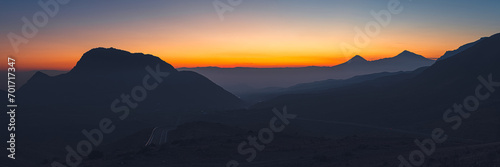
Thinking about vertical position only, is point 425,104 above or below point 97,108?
below

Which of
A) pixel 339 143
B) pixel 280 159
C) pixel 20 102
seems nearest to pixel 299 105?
pixel 339 143

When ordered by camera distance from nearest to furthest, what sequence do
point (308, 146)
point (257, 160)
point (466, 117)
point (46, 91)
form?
point (257, 160) → point (308, 146) → point (466, 117) → point (46, 91)

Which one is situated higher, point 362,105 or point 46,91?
point 46,91

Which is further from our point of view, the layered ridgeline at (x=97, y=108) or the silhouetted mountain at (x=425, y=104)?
the layered ridgeline at (x=97, y=108)

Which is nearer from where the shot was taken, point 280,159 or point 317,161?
point 317,161

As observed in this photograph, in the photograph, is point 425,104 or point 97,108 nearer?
point 425,104

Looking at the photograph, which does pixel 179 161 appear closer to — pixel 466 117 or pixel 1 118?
pixel 466 117

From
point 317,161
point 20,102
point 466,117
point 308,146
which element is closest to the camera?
point 317,161

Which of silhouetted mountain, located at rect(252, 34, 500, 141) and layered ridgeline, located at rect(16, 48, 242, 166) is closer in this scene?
silhouetted mountain, located at rect(252, 34, 500, 141)
